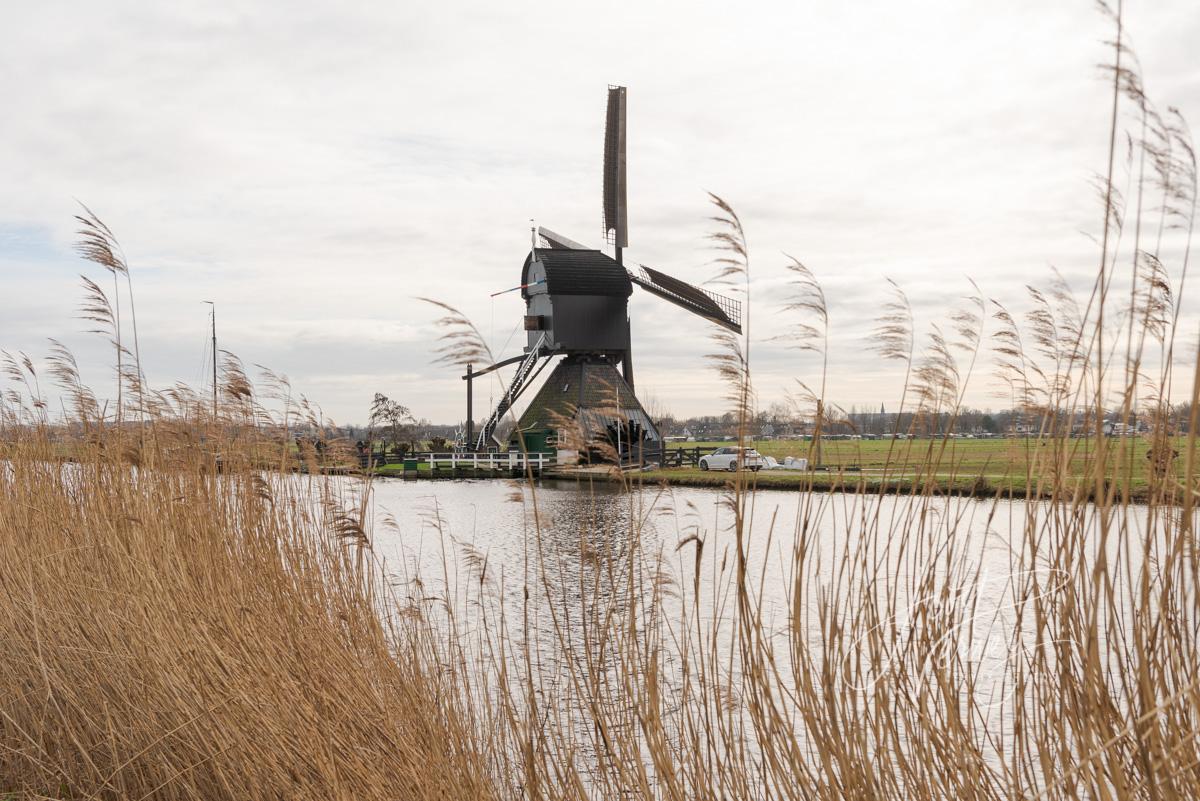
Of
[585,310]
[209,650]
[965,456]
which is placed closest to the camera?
[965,456]

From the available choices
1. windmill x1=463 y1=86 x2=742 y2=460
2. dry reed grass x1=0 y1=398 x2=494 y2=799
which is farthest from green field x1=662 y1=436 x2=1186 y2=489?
windmill x1=463 y1=86 x2=742 y2=460

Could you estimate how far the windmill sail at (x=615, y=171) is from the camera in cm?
2848

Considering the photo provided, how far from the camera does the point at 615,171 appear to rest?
28750 millimetres

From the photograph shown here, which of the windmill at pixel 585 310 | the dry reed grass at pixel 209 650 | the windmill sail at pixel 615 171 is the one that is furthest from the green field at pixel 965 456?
the windmill sail at pixel 615 171

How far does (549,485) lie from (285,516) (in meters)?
22.2

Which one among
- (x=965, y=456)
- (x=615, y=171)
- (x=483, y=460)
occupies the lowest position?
(x=483, y=460)

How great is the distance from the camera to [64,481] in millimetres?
5430

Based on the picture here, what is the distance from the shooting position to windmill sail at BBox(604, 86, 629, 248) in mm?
28484

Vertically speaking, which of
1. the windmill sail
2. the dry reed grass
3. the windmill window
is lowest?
the dry reed grass

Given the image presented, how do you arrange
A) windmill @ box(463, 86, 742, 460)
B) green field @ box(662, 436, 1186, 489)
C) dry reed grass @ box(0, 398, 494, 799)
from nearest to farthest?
green field @ box(662, 436, 1186, 489) < dry reed grass @ box(0, 398, 494, 799) < windmill @ box(463, 86, 742, 460)

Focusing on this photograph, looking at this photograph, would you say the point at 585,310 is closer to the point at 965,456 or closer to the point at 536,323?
the point at 536,323

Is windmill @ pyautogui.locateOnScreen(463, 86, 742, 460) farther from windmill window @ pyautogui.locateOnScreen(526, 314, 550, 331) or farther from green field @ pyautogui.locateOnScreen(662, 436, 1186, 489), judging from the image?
green field @ pyautogui.locateOnScreen(662, 436, 1186, 489)

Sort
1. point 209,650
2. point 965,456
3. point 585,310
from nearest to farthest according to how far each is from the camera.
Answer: point 965,456 < point 209,650 < point 585,310

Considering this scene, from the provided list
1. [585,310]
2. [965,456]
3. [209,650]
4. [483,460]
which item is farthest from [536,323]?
[965,456]
